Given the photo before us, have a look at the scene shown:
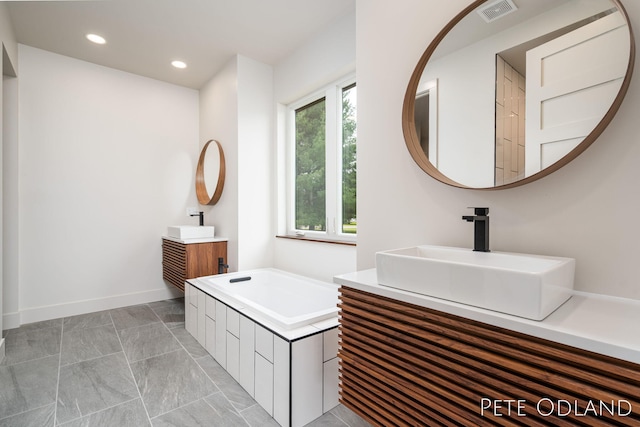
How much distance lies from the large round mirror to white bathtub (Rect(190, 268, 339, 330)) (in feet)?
4.30

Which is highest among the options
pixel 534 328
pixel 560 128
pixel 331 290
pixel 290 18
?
pixel 290 18

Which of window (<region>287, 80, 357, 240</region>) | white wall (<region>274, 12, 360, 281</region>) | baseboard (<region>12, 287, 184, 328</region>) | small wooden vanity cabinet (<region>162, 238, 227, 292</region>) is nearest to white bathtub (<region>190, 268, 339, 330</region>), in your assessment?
white wall (<region>274, 12, 360, 281</region>)

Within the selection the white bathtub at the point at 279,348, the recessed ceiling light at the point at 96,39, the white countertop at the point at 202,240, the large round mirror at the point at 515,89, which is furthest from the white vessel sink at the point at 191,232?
the large round mirror at the point at 515,89

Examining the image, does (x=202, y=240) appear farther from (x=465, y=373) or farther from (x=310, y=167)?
(x=465, y=373)

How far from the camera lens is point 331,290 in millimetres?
2459

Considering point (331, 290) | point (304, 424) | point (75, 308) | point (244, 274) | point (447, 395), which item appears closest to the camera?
point (447, 395)

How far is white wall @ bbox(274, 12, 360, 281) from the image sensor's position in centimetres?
254

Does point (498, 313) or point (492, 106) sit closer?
point (498, 313)

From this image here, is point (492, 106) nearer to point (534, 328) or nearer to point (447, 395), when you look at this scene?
point (534, 328)

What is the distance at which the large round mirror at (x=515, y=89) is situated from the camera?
97cm

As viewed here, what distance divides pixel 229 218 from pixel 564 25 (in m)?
2.95

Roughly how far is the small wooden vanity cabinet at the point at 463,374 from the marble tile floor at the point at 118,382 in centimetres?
64

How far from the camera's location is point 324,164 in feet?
9.76

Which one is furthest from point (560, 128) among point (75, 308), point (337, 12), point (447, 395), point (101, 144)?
point (75, 308)
